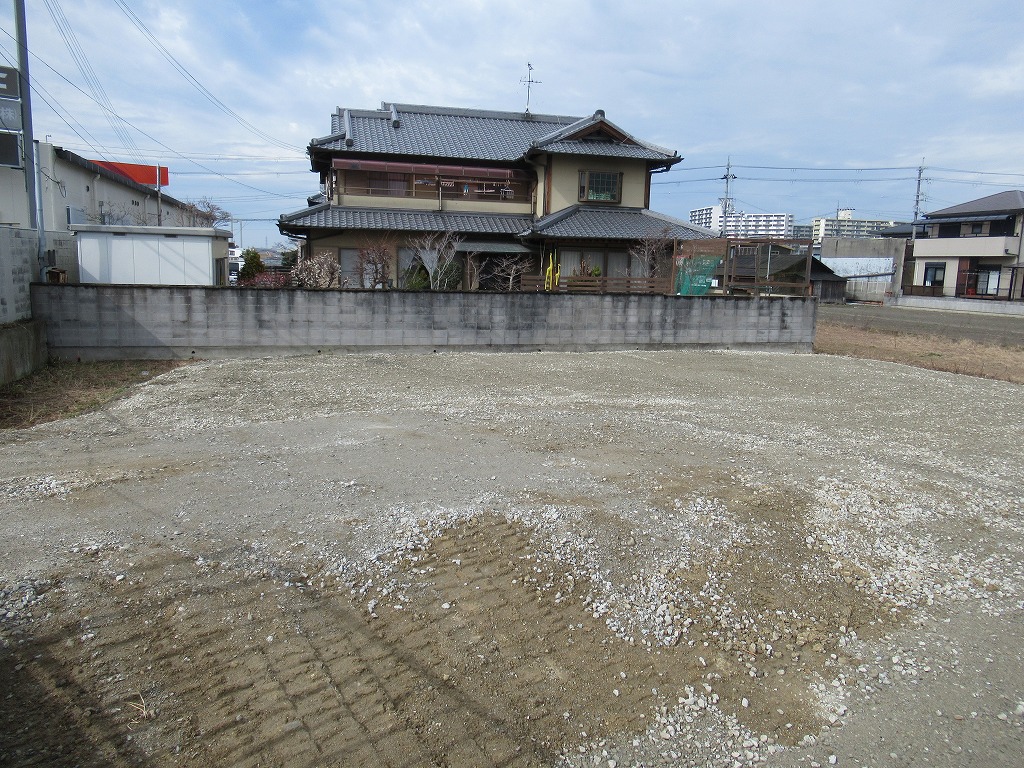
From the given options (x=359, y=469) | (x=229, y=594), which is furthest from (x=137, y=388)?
(x=229, y=594)

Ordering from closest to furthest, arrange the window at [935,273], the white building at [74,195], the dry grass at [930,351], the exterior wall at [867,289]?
1. the dry grass at [930,351]
2. the white building at [74,195]
3. the window at [935,273]
4. the exterior wall at [867,289]

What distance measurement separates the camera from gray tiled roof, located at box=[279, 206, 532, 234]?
18.8 m

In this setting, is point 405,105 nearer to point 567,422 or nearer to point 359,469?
point 567,422

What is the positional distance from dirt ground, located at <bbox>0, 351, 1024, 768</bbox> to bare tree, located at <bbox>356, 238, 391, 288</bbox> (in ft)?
34.4

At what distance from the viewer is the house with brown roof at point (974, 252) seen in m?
36.0

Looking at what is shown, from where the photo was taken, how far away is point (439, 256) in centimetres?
1934

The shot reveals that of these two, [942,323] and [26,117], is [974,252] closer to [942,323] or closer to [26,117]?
[942,323]

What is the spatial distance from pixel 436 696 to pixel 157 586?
1.73 meters

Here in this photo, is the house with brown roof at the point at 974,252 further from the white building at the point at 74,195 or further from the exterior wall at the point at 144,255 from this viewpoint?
the white building at the point at 74,195

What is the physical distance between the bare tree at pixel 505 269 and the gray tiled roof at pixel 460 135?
352 cm

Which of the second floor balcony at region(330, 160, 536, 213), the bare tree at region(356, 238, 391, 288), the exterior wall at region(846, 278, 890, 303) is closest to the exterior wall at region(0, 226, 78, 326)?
the bare tree at region(356, 238, 391, 288)

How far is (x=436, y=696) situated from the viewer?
2.88 metres

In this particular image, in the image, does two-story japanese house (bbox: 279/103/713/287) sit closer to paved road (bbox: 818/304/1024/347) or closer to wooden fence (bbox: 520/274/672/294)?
wooden fence (bbox: 520/274/672/294)

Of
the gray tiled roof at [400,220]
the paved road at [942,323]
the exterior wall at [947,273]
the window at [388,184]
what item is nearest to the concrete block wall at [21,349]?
the gray tiled roof at [400,220]
